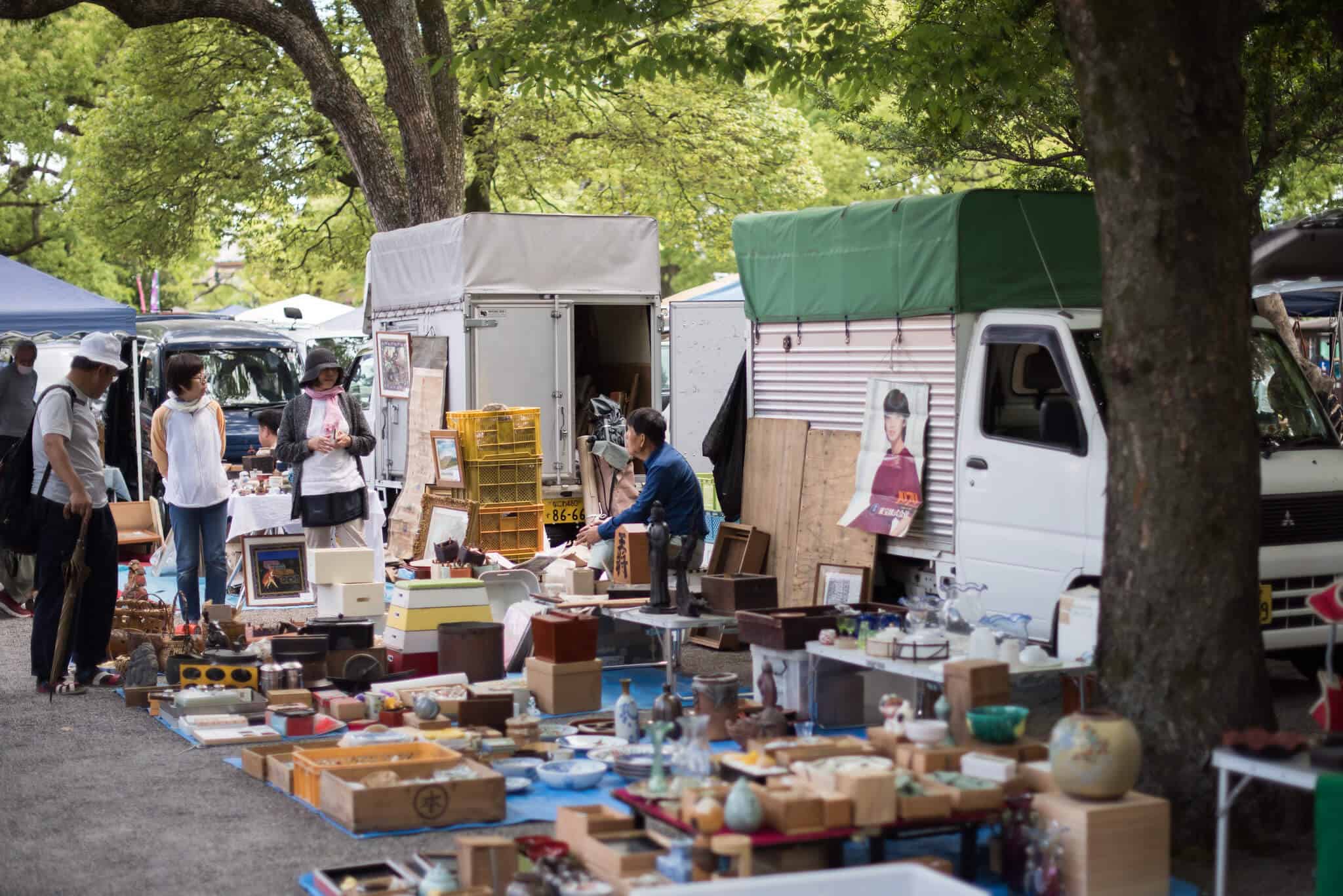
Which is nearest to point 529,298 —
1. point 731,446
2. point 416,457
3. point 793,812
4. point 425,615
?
point 416,457

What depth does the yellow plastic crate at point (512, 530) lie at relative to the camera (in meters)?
13.1

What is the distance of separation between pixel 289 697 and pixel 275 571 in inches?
127

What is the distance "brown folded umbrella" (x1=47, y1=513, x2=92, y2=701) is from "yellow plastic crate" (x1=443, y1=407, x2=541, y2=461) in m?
4.40

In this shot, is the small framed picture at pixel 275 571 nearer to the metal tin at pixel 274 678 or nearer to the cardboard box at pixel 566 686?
the metal tin at pixel 274 678

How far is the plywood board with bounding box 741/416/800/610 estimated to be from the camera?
10.1m

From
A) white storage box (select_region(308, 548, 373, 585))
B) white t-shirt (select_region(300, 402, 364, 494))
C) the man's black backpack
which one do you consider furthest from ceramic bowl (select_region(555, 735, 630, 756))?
white t-shirt (select_region(300, 402, 364, 494))

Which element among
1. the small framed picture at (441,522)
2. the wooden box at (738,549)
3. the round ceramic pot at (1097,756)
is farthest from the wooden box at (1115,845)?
the small framed picture at (441,522)

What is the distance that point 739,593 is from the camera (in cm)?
892

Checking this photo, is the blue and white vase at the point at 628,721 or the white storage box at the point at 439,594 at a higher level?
the white storage box at the point at 439,594

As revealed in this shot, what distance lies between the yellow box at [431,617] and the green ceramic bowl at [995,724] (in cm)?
424

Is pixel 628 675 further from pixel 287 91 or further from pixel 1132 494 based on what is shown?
pixel 287 91

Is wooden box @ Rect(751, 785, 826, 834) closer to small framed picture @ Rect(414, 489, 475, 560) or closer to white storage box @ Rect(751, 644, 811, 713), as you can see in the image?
white storage box @ Rect(751, 644, 811, 713)

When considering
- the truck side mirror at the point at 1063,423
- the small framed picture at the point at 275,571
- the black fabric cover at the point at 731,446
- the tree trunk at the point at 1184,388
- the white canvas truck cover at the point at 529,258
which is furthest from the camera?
→ the white canvas truck cover at the point at 529,258

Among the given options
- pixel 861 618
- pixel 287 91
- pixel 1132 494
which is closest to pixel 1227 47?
pixel 1132 494
